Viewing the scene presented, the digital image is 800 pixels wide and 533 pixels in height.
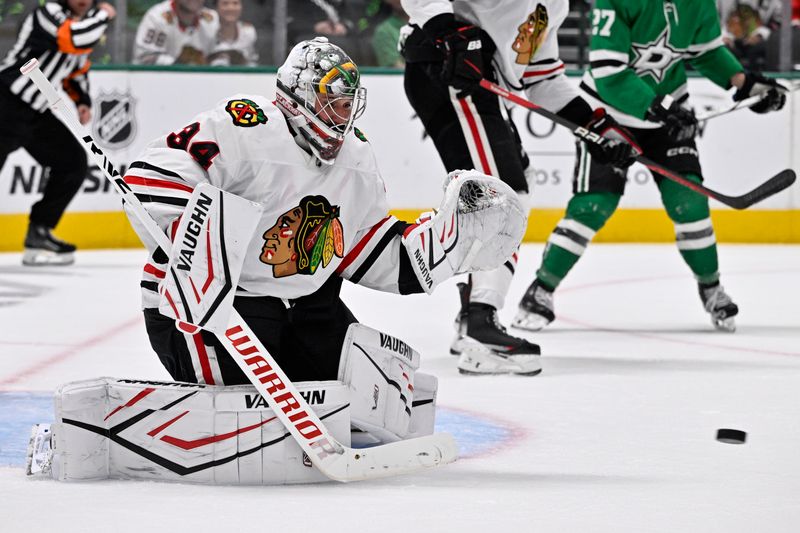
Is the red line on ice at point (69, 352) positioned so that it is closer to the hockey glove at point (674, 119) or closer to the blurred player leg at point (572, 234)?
the blurred player leg at point (572, 234)

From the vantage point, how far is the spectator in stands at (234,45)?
6.51 meters

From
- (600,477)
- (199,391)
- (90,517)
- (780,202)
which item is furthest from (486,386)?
(780,202)

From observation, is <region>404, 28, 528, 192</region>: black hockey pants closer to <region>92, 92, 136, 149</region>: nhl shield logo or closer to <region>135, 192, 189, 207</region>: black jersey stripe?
<region>135, 192, 189, 207</region>: black jersey stripe

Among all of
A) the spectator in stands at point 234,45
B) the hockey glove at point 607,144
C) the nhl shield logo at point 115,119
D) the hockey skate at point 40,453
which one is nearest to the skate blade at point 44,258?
the nhl shield logo at point 115,119

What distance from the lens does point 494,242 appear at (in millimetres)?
2512

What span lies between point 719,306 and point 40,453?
2541 millimetres

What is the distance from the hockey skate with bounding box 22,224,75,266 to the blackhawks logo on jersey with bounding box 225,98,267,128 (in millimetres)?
3819

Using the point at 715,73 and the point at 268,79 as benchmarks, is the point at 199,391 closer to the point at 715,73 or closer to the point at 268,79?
the point at 715,73

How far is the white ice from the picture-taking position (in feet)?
6.49

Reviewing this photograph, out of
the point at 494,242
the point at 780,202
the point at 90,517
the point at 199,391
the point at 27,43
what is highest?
the point at 27,43

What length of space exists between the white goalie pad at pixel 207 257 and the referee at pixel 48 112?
4.00 meters

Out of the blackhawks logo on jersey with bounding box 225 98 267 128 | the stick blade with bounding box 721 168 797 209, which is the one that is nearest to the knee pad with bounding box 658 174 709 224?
the stick blade with bounding box 721 168 797 209

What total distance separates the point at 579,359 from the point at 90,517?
201cm

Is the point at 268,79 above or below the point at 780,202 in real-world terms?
above
